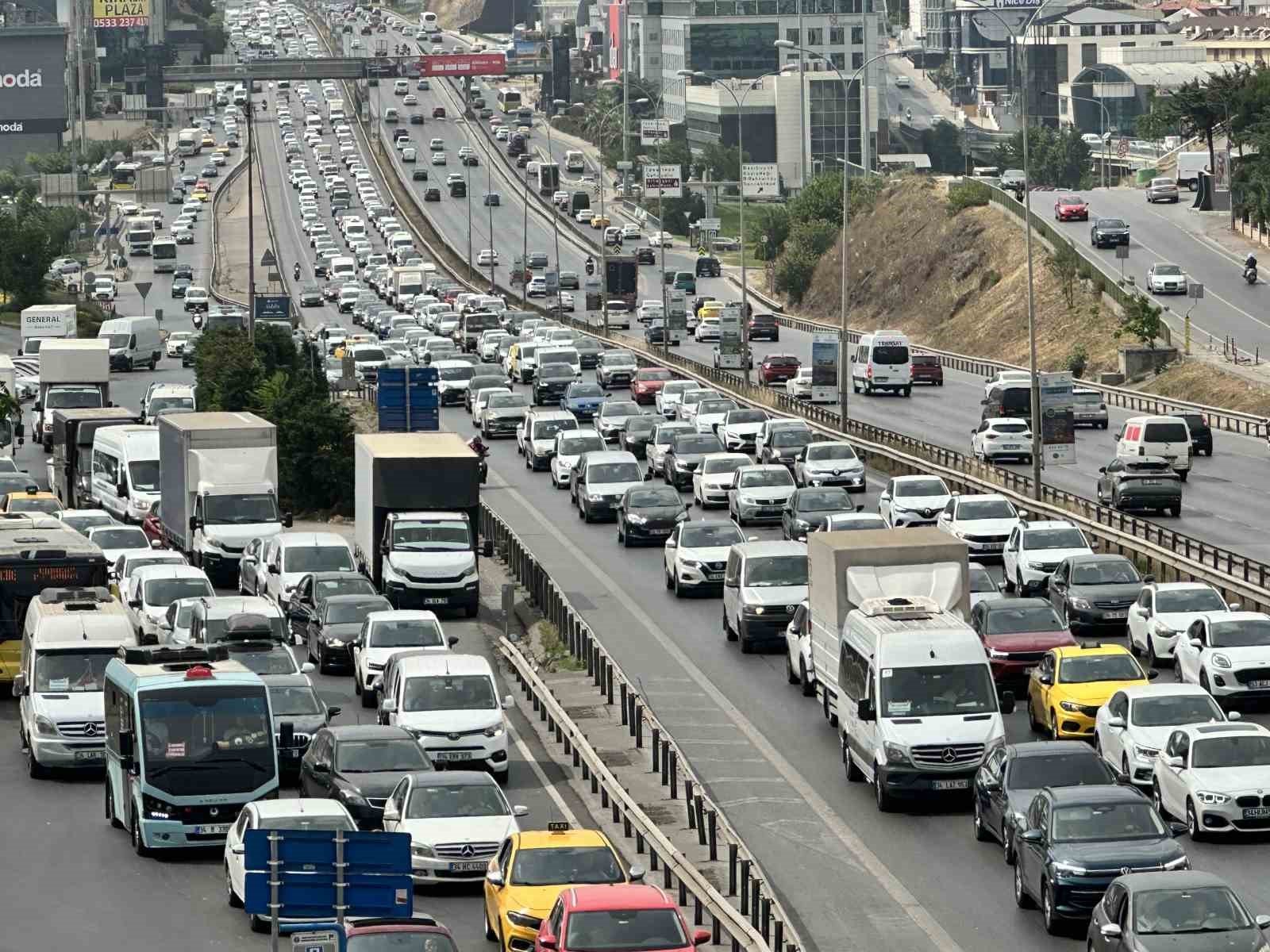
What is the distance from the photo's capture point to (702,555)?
46375 millimetres

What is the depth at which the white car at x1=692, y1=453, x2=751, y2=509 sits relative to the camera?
57312mm

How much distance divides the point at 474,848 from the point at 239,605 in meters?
13.5

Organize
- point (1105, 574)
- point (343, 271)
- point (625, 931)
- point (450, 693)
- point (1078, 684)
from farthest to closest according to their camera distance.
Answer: point (343, 271) < point (1105, 574) < point (450, 693) < point (1078, 684) < point (625, 931)

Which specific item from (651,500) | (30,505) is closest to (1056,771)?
(651,500)

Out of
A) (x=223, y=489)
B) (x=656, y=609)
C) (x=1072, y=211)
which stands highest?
(x=1072, y=211)

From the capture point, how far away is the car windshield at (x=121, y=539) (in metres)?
50.7

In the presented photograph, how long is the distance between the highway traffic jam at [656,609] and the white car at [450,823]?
0.11 feet

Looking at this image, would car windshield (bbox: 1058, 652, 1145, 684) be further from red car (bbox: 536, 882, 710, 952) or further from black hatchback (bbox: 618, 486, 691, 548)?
black hatchback (bbox: 618, 486, 691, 548)

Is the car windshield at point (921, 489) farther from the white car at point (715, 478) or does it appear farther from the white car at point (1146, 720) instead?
the white car at point (1146, 720)

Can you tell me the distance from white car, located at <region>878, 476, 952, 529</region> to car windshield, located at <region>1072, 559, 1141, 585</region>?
29.5 ft

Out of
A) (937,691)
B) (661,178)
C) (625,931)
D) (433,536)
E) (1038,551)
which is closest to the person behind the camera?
(625,931)

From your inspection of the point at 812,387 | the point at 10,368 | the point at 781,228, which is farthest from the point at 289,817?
the point at 781,228

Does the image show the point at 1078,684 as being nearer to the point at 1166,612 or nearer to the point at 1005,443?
the point at 1166,612

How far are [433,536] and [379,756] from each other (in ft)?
56.4
